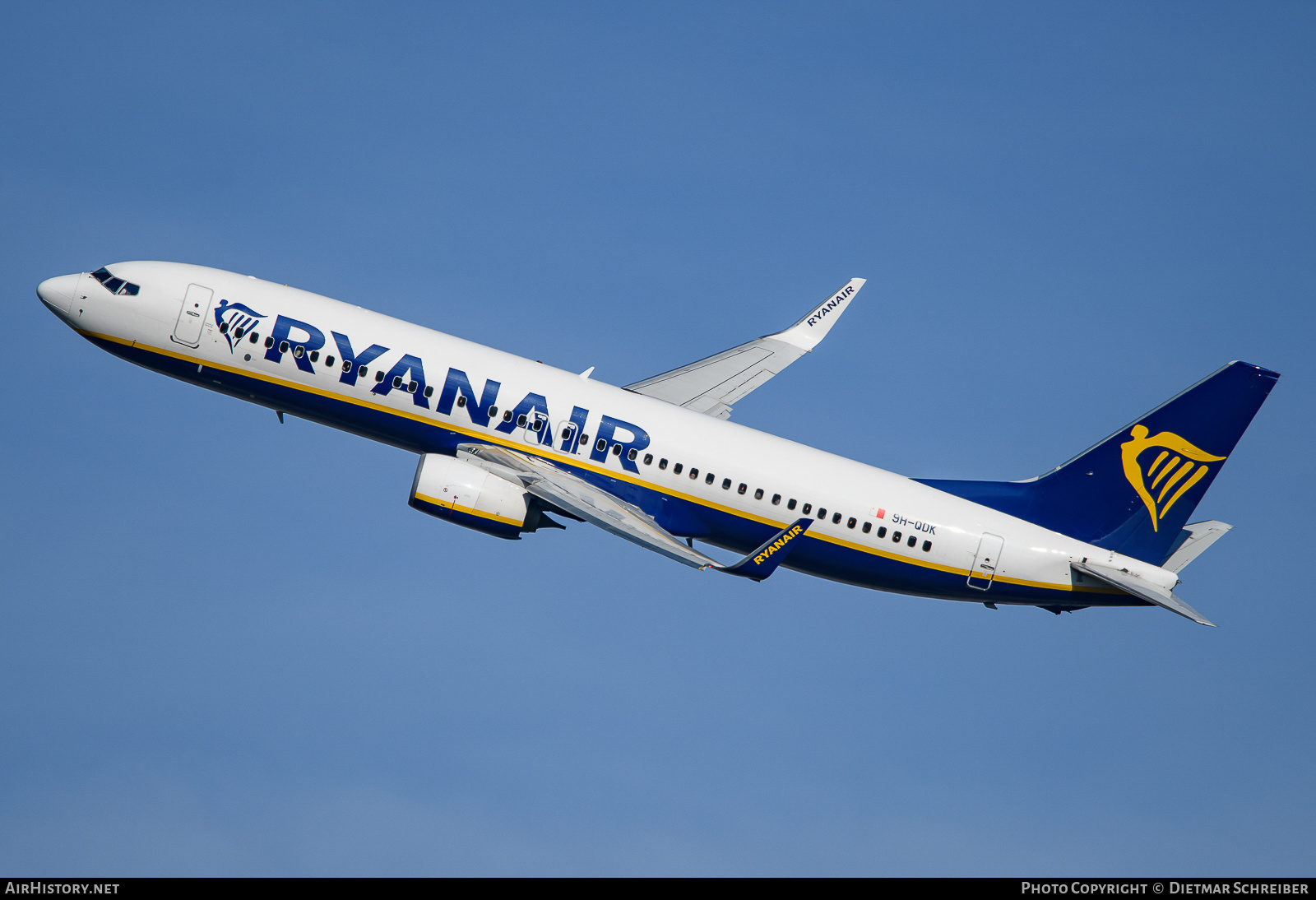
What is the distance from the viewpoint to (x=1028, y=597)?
53188 millimetres

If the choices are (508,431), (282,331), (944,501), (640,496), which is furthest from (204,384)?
(944,501)

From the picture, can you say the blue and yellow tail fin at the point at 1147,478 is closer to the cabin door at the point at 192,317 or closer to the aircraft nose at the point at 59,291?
the cabin door at the point at 192,317

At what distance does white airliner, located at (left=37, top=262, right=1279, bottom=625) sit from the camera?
51375 mm

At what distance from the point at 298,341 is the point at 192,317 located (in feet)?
15.2

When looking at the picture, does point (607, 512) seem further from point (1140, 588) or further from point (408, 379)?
point (1140, 588)

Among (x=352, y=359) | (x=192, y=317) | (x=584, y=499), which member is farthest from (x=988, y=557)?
(x=192, y=317)

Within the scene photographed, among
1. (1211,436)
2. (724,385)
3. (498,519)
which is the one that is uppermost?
(724,385)

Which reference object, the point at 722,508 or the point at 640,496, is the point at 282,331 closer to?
the point at 640,496

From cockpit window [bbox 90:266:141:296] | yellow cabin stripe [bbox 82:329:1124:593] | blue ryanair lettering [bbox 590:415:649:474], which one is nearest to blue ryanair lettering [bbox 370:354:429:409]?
yellow cabin stripe [bbox 82:329:1124:593]

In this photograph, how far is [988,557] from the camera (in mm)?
52531

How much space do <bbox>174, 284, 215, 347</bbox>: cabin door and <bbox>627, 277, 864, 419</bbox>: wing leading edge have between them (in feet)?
63.9

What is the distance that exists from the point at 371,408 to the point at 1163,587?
108 feet

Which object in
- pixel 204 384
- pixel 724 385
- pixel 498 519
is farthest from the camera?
pixel 724 385

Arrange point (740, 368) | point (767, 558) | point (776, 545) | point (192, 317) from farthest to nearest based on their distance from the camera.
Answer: point (740, 368) < point (192, 317) < point (767, 558) < point (776, 545)
